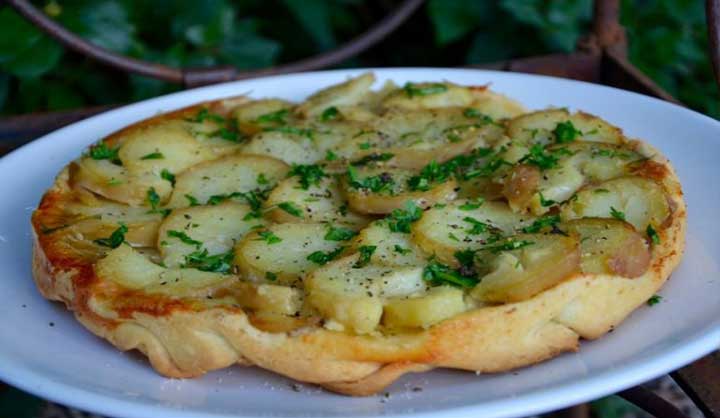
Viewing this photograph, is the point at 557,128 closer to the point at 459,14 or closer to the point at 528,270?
the point at 528,270

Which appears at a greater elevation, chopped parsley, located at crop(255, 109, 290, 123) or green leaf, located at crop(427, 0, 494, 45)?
chopped parsley, located at crop(255, 109, 290, 123)

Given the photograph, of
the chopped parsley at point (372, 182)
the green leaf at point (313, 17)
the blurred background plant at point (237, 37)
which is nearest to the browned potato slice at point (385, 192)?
the chopped parsley at point (372, 182)

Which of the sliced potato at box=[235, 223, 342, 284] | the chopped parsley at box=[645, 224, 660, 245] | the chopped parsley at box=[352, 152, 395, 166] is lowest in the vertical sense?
the chopped parsley at box=[352, 152, 395, 166]

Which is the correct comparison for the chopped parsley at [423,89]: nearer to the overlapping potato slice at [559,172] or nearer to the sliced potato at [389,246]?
the overlapping potato slice at [559,172]

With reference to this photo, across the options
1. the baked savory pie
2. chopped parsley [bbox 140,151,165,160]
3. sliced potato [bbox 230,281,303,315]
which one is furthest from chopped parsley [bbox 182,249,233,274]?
chopped parsley [bbox 140,151,165,160]

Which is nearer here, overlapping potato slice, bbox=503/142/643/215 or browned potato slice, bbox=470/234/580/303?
browned potato slice, bbox=470/234/580/303

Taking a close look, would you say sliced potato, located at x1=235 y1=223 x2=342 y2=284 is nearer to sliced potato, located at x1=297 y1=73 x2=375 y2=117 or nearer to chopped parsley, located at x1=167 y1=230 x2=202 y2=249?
chopped parsley, located at x1=167 y1=230 x2=202 y2=249

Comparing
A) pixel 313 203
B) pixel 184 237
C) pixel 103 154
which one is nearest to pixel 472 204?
pixel 313 203

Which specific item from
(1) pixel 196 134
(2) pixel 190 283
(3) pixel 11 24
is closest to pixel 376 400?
(2) pixel 190 283
